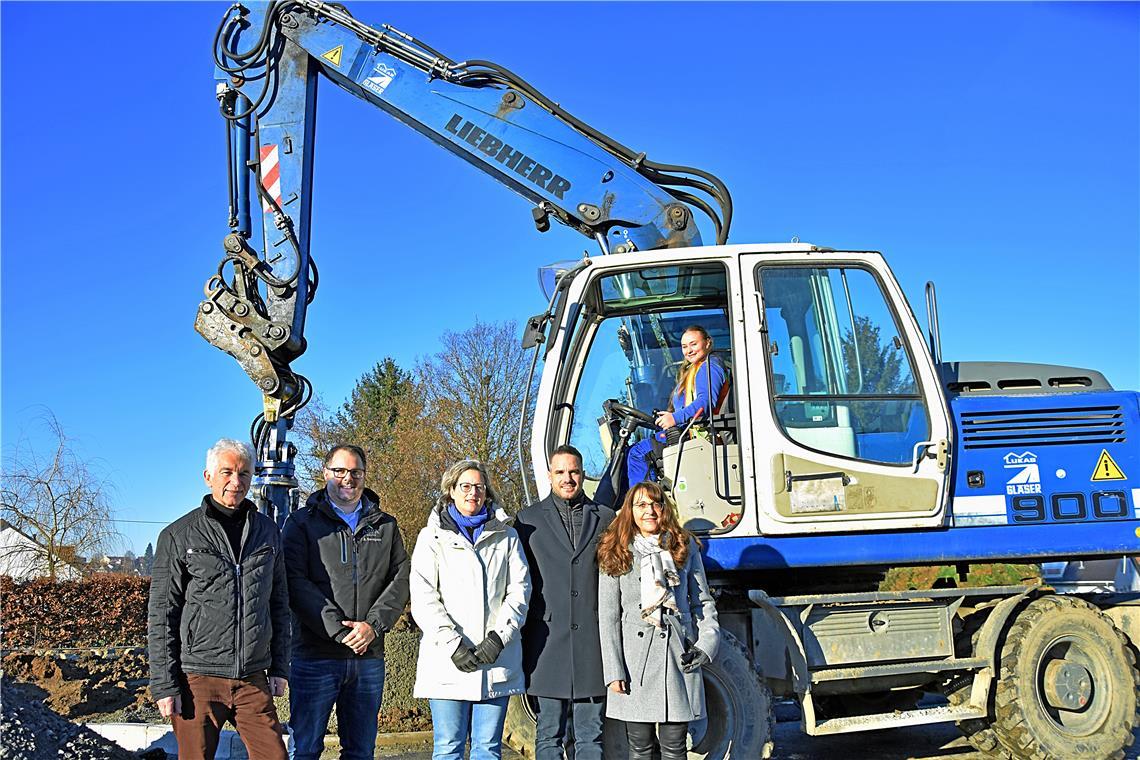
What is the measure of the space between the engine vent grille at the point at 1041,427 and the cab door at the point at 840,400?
11.0 inches

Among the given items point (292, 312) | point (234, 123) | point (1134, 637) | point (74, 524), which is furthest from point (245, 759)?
point (74, 524)

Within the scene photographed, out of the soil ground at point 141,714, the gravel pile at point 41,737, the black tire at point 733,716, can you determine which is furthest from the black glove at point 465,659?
the soil ground at point 141,714

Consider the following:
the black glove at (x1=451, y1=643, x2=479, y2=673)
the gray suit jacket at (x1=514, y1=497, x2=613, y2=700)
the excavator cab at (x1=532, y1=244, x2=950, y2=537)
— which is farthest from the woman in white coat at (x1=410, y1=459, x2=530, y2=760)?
the excavator cab at (x1=532, y1=244, x2=950, y2=537)

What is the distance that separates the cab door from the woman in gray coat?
3.68ft

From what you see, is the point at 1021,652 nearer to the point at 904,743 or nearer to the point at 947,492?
the point at 947,492

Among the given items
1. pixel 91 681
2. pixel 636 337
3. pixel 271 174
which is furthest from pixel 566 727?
pixel 91 681

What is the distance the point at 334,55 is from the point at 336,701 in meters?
4.58

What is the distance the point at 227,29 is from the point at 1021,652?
262 inches

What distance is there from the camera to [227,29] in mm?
7023

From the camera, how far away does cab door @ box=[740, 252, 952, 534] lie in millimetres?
5508

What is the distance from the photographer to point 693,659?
14.5ft

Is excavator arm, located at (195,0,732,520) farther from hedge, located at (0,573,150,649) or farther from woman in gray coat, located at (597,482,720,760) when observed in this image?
hedge, located at (0,573,150,649)

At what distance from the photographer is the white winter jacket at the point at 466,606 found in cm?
416

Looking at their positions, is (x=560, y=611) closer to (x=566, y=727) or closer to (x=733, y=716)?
(x=566, y=727)
